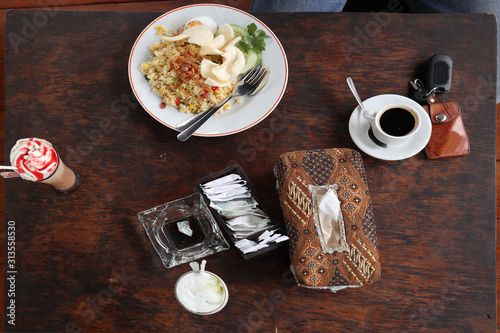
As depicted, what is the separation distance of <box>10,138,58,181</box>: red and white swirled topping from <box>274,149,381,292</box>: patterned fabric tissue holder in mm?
681

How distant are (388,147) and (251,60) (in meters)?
0.52

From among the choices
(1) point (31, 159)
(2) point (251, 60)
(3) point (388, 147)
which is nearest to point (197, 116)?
(2) point (251, 60)

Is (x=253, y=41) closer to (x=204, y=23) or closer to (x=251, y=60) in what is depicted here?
(x=251, y=60)

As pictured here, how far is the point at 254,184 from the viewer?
1.34 metres

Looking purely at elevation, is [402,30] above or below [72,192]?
above

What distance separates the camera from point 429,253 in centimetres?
131

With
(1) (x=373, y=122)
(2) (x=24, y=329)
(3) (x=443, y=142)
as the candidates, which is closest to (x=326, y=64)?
(1) (x=373, y=122)

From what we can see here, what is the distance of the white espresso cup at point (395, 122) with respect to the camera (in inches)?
48.8

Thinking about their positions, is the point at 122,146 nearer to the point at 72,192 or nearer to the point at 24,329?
the point at 72,192

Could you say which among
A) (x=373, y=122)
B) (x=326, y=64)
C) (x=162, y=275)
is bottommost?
(x=162, y=275)

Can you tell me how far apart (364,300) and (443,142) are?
22.4 inches

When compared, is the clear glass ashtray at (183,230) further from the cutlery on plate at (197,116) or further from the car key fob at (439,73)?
the car key fob at (439,73)

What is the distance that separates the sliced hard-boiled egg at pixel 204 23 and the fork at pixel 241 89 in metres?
0.19

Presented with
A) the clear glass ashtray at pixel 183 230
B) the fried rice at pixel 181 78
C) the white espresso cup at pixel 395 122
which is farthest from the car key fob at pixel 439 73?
the clear glass ashtray at pixel 183 230
